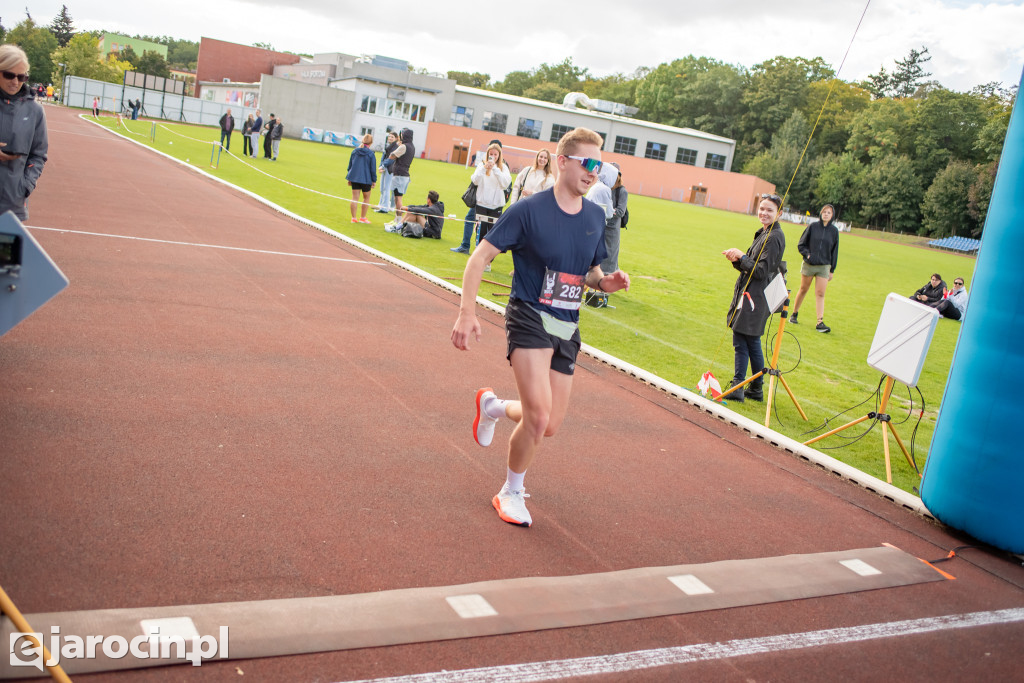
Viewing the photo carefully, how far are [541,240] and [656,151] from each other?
9174 centimetres

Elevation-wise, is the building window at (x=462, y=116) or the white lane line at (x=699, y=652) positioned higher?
the building window at (x=462, y=116)

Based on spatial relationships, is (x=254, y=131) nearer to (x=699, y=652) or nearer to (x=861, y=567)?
(x=861, y=567)

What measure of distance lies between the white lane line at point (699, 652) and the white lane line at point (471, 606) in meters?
0.39

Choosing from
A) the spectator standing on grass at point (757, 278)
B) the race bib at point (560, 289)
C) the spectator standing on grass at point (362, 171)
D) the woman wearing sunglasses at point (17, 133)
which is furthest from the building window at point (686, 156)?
the race bib at point (560, 289)

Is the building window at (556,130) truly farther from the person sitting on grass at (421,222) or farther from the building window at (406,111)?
the person sitting on grass at (421,222)

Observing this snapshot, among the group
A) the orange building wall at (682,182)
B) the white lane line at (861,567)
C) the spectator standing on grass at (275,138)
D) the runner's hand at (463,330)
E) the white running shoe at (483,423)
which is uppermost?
the orange building wall at (682,182)

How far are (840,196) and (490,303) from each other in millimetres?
74031

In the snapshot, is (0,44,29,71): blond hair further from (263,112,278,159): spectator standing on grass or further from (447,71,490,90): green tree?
(447,71,490,90): green tree

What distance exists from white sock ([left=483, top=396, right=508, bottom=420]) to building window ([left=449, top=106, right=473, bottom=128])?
8485 cm

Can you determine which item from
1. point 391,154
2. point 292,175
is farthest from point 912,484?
point 292,175

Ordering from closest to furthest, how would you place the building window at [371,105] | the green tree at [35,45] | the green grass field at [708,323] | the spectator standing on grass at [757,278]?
1. the spectator standing on grass at [757,278]
2. the green grass field at [708,323]
3. the building window at [371,105]
4. the green tree at [35,45]

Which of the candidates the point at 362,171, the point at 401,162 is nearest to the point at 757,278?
the point at 401,162
